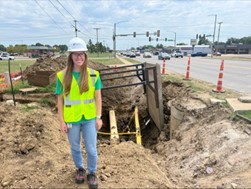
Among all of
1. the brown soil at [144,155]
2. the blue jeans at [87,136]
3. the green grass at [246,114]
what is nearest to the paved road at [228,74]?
the green grass at [246,114]

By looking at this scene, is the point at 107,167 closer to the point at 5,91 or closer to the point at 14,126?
the point at 14,126

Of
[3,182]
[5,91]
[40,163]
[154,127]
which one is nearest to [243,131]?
[40,163]

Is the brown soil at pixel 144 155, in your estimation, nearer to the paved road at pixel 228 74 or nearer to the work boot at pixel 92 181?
the work boot at pixel 92 181

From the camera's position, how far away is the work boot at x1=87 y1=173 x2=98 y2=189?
3.23 meters

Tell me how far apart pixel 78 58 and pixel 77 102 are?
548mm

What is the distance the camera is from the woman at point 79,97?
10.0 ft

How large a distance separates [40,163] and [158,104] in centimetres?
486

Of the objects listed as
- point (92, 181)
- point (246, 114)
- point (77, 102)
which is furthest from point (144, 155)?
point (246, 114)

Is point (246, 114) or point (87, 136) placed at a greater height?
point (87, 136)

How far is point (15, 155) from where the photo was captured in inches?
181

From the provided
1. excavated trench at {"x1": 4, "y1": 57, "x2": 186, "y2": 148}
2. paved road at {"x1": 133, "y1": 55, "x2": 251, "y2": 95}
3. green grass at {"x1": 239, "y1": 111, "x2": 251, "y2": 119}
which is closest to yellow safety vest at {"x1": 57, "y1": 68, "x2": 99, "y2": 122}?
green grass at {"x1": 239, "y1": 111, "x2": 251, "y2": 119}

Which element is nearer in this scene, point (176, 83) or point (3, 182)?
point (3, 182)

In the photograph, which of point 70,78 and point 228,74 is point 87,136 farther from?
point 228,74

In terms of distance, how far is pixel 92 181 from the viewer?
10.7 ft
